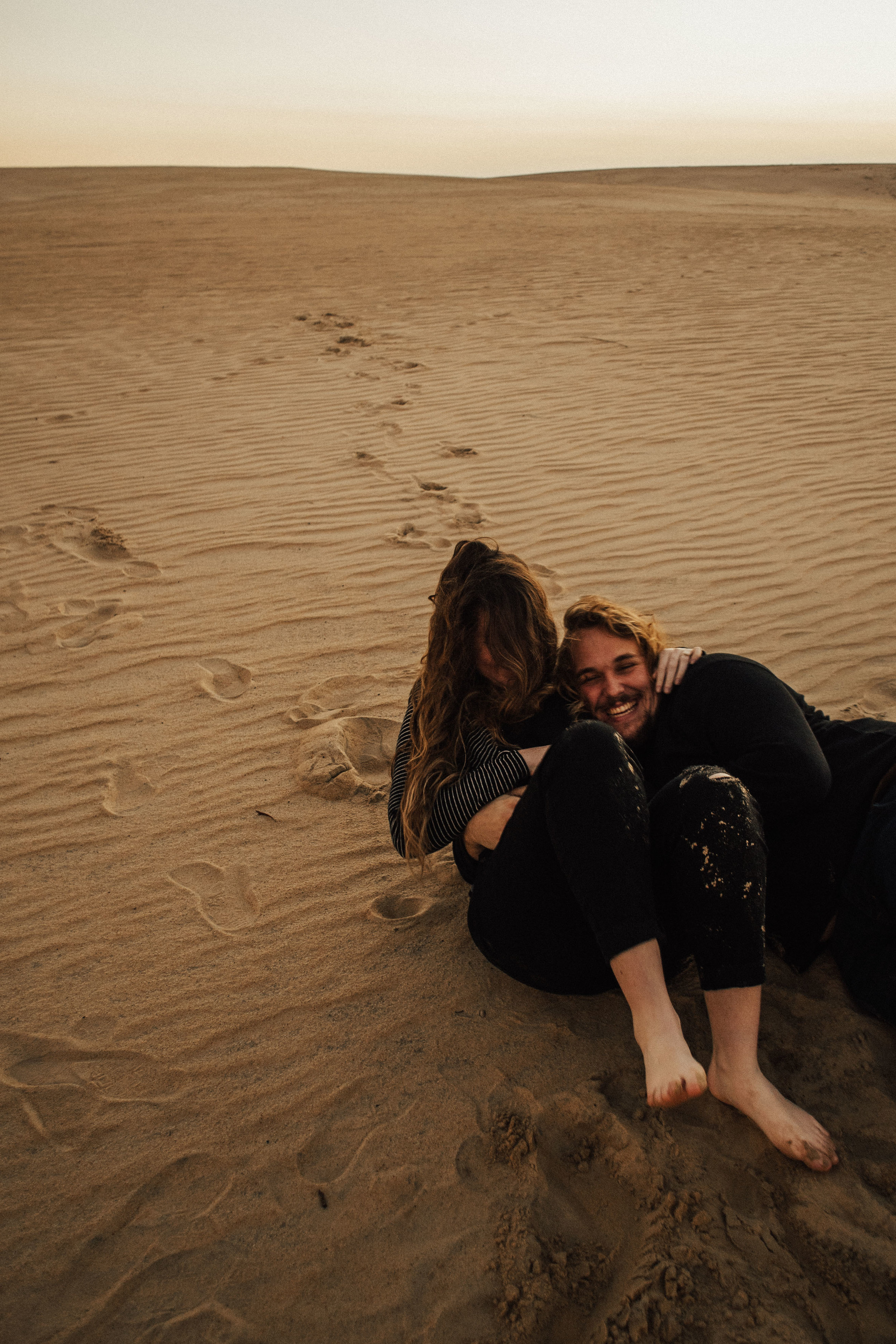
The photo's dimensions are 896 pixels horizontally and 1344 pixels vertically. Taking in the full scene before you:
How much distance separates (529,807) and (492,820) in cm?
23

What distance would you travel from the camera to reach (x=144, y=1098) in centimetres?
190

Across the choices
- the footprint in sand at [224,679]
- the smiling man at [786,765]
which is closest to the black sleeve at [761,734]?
the smiling man at [786,765]

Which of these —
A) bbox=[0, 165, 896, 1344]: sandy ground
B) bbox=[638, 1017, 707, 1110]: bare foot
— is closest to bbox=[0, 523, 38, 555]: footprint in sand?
bbox=[0, 165, 896, 1344]: sandy ground

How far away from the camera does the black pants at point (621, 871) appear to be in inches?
62.9

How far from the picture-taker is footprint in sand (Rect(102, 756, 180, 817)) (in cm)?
285

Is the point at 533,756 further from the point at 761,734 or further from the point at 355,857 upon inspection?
the point at 355,857

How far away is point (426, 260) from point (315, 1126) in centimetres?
1259

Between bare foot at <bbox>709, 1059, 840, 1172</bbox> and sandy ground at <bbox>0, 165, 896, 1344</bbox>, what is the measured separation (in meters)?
0.05

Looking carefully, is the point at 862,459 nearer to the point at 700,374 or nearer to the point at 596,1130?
the point at 700,374

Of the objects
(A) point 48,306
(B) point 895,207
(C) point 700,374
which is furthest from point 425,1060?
(B) point 895,207

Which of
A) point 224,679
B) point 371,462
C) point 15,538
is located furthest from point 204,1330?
point 371,462

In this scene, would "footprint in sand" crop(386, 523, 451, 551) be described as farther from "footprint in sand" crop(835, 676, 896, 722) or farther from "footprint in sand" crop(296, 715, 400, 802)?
"footprint in sand" crop(835, 676, 896, 722)

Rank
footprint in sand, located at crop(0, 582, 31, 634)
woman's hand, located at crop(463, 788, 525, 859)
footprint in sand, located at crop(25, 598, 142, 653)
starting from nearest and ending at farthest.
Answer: woman's hand, located at crop(463, 788, 525, 859), footprint in sand, located at crop(25, 598, 142, 653), footprint in sand, located at crop(0, 582, 31, 634)

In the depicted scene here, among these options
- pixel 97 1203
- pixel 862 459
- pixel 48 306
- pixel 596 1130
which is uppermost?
pixel 48 306
